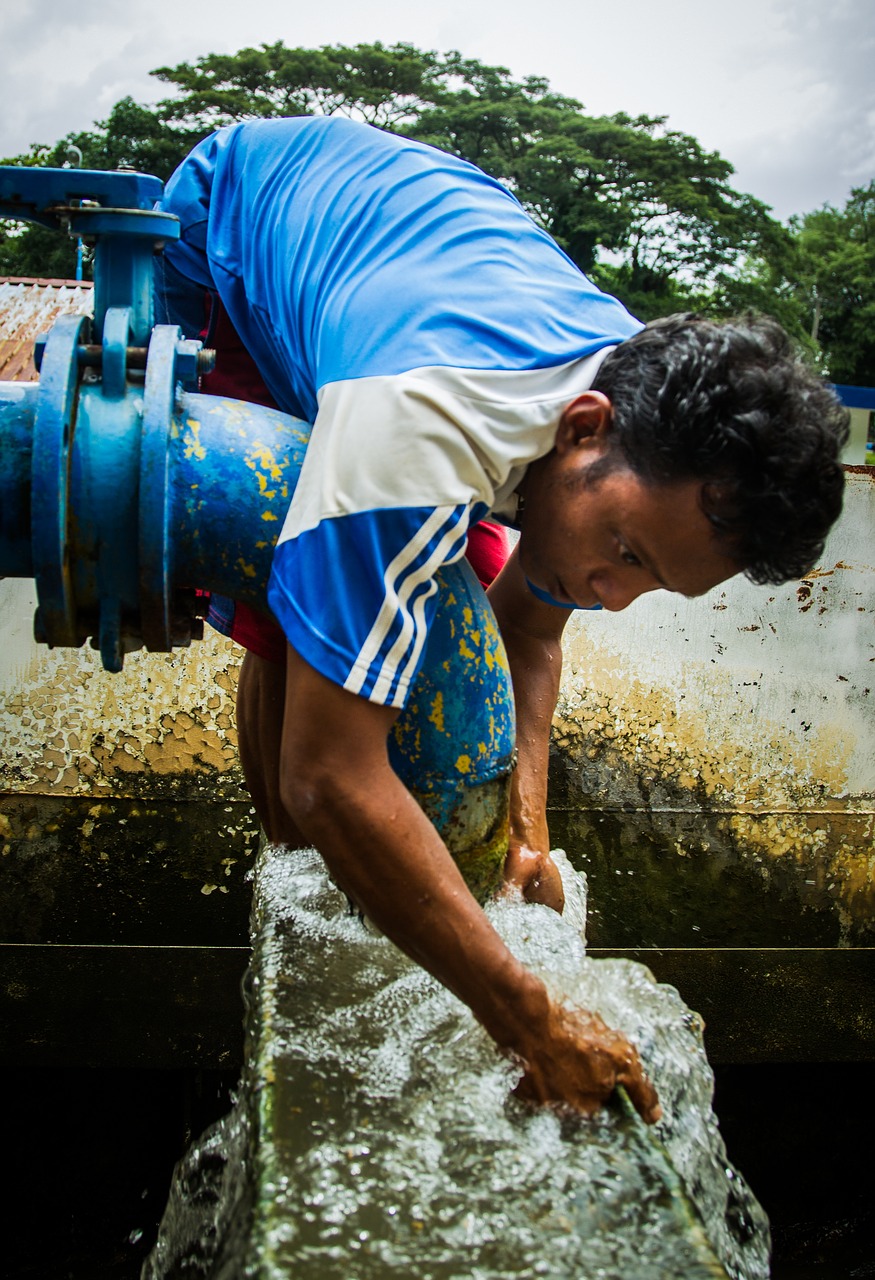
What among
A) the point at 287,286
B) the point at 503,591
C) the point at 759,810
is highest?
the point at 287,286

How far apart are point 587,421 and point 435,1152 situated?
0.86 m

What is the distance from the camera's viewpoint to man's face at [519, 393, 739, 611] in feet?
4.15

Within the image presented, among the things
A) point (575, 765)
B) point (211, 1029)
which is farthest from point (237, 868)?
point (575, 765)

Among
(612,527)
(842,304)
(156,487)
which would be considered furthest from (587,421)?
(842,304)

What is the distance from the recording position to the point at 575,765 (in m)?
3.25

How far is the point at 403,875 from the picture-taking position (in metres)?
1.15

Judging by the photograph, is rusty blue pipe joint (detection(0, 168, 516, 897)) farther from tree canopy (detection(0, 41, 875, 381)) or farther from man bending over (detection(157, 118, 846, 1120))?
tree canopy (detection(0, 41, 875, 381))

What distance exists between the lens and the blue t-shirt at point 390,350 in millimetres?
1082

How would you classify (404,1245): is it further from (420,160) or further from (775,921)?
(775,921)

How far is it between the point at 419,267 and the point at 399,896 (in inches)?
28.6

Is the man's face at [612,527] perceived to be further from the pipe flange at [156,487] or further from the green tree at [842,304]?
the green tree at [842,304]

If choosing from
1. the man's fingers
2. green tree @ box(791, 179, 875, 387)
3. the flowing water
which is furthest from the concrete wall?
green tree @ box(791, 179, 875, 387)

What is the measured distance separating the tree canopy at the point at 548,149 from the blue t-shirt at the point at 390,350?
72.4ft

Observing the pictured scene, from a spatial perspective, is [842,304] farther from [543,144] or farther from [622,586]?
[622,586]
